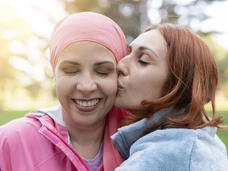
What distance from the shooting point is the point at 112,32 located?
2291mm

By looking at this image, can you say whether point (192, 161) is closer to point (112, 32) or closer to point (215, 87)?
point (215, 87)

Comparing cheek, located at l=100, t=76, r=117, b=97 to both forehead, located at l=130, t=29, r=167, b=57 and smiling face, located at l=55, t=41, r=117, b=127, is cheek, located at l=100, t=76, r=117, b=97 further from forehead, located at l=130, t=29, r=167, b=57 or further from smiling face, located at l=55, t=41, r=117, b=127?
forehead, located at l=130, t=29, r=167, b=57

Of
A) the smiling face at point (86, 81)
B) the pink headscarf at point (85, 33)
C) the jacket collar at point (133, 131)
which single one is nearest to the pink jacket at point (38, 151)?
the jacket collar at point (133, 131)

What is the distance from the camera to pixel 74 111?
7.10 feet

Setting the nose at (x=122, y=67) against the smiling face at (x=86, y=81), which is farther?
the nose at (x=122, y=67)

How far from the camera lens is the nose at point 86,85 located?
80.4 inches

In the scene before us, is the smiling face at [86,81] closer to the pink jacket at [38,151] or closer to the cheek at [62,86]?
the cheek at [62,86]

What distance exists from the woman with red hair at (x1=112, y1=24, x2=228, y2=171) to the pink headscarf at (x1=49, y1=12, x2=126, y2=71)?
0.15 m

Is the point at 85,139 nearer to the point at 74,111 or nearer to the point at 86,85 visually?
the point at 74,111

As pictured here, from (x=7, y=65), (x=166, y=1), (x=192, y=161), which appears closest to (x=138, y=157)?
(x=192, y=161)

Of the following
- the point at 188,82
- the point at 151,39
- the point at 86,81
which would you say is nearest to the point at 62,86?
the point at 86,81

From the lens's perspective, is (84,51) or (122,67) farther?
(122,67)

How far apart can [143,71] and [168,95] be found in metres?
0.25

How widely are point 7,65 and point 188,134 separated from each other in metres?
30.4
